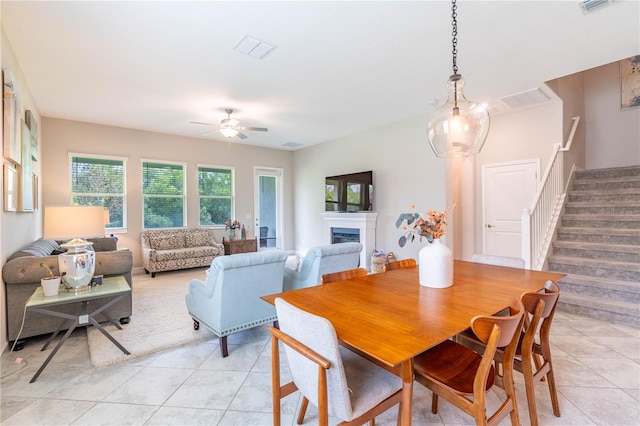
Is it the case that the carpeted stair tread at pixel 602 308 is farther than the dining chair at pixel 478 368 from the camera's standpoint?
Yes

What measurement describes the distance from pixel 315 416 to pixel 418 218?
1.41 m

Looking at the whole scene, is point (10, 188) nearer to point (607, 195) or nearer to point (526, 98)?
point (526, 98)

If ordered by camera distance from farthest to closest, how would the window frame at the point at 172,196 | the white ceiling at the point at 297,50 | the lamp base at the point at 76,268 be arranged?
1. the window frame at the point at 172,196
2. the lamp base at the point at 76,268
3. the white ceiling at the point at 297,50

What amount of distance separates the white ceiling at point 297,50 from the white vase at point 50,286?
214 cm

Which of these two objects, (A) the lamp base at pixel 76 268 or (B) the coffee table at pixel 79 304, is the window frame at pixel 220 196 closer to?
(B) the coffee table at pixel 79 304

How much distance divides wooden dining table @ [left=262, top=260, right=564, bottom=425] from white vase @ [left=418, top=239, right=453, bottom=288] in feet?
0.16

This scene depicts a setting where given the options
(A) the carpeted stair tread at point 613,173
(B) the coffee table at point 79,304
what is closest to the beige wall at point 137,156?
(B) the coffee table at point 79,304

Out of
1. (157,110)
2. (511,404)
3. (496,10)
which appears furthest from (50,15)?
(511,404)

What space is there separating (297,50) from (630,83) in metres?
6.06

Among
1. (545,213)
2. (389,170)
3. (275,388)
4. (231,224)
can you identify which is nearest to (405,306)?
(275,388)

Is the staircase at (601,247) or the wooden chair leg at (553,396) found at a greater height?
the staircase at (601,247)

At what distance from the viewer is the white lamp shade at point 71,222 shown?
8.17ft

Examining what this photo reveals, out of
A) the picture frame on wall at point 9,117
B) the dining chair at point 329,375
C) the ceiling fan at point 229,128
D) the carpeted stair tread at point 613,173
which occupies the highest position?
the ceiling fan at point 229,128

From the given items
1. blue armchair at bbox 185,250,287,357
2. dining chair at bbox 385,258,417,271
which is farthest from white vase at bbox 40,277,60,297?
dining chair at bbox 385,258,417,271
